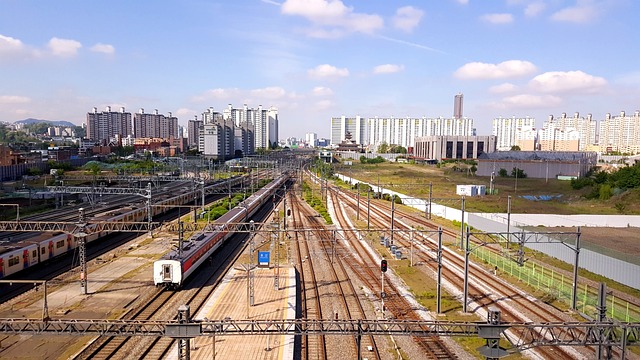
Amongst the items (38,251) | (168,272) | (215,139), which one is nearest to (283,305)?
(168,272)

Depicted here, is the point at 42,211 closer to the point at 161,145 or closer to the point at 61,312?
the point at 61,312

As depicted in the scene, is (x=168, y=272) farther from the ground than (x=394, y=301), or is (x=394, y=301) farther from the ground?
(x=168, y=272)

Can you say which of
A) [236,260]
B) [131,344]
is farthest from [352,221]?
[131,344]

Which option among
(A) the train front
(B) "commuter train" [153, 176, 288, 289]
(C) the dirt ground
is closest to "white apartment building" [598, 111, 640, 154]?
(C) the dirt ground

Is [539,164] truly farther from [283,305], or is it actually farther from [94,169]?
[94,169]

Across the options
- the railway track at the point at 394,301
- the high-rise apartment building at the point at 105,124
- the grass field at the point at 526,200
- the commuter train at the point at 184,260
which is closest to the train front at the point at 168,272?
the commuter train at the point at 184,260

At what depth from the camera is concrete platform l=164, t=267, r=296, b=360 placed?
1521 cm

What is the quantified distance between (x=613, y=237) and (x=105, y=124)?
196 m

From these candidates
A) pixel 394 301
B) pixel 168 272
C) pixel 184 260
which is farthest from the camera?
pixel 184 260

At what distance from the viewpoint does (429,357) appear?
51.0 ft

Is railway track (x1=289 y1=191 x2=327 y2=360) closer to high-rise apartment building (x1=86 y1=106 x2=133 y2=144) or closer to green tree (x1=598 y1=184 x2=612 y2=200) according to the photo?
green tree (x1=598 y1=184 x2=612 y2=200)

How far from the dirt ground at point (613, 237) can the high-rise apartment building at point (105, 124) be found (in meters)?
183

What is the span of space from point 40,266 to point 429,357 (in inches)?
936

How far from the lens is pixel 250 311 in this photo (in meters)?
19.4
